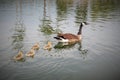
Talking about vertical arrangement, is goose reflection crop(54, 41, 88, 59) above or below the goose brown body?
below

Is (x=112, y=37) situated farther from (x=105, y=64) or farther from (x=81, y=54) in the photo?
(x=105, y=64)

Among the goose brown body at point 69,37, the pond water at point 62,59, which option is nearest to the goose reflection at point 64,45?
the pond water at point 62,59

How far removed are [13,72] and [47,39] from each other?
23.4 feet

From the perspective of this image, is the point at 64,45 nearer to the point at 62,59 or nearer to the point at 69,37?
the point at 69,37

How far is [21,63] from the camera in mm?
11375

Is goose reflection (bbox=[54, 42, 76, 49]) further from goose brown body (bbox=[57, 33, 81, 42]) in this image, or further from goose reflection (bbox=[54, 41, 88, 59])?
goose brown body (bbox=[57, 33, 81, 42])

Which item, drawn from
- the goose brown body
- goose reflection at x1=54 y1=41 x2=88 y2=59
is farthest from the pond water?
the goose brown body

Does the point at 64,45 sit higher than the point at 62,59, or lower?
higher

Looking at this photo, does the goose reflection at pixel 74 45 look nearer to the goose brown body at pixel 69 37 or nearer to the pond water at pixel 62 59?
the pond water at pixel 62 59

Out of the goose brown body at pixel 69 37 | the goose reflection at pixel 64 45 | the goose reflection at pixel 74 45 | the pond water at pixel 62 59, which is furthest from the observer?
the goose brown body at pixel 69 37

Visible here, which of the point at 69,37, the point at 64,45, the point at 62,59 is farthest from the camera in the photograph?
the point at 69,37

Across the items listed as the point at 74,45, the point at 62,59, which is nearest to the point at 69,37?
the point at 74,45

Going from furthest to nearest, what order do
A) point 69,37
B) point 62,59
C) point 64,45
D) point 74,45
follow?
point 69,37
point 74,45
point 64,45
point 62,59

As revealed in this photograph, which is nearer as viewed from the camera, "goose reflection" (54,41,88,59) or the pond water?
the pond water
